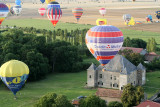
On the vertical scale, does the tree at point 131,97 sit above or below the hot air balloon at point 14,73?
below

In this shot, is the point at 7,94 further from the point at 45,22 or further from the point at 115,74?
the point at 45,22

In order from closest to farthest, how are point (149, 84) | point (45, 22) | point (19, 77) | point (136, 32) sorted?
point (19, 77)
point (149, 84)
point (136, 32)
point (45, 22)

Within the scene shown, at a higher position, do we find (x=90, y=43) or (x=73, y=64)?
(x=90, y=43)

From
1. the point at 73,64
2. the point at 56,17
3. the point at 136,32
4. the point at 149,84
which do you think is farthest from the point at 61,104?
the point at 136,32

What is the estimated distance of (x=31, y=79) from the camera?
241 ft

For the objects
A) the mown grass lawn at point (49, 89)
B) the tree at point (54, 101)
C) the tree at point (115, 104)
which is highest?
the tree at point (54, 101)

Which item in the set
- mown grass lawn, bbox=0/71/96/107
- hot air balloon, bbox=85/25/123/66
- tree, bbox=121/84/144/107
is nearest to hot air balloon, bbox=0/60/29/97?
mown grass lawn, bbox=0/71/96/107

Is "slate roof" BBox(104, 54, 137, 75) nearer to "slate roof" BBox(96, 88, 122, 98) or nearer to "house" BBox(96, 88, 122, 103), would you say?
"slate roof" BBox(96, 88, 122, 98)

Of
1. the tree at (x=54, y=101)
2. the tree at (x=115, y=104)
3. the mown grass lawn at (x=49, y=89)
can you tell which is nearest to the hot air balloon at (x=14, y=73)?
the mown grass lawn at (x=49, y=89)

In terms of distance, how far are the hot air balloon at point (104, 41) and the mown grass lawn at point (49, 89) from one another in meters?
6.86

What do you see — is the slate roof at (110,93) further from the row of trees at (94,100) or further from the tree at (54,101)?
the tree at (54,101)

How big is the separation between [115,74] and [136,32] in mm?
72224

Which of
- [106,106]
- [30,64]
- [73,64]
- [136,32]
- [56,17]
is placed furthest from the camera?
[136,32]

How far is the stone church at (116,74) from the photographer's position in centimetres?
6462
